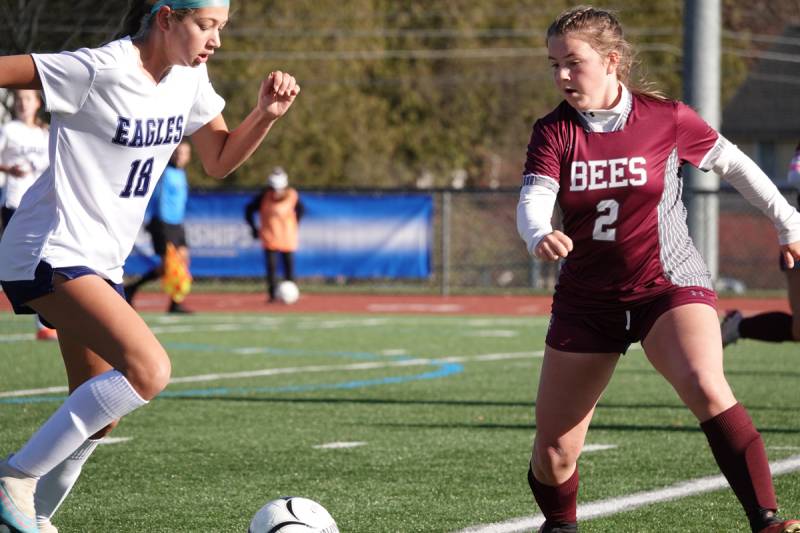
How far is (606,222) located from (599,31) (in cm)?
68

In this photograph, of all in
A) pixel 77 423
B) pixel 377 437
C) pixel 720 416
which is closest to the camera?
pixel 77 423

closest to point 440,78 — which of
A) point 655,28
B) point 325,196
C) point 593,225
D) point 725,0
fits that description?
point 655,28

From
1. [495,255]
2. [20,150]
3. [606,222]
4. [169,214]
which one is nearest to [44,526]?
[606,222]

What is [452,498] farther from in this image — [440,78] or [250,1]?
[440,78]

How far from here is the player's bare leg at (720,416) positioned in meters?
4.71

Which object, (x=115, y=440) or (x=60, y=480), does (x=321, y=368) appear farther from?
(x=60, y=480)

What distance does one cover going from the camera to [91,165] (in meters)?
4.88

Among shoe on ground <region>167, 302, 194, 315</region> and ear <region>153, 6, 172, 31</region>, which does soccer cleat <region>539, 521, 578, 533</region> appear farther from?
shoe on ground <region>167, 302, 194, 315</region>

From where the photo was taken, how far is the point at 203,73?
210 inches

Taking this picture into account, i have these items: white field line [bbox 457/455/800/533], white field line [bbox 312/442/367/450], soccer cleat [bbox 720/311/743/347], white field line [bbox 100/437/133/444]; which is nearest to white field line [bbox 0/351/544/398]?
white field line [bbox 100/437/133/444]

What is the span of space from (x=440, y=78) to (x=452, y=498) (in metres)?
48.0

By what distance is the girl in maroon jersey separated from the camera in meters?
4.98

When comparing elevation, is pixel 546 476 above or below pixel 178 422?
above

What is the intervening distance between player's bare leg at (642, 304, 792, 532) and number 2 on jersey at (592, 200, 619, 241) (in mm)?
413
